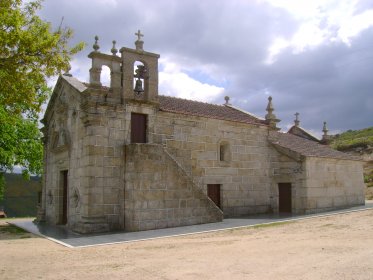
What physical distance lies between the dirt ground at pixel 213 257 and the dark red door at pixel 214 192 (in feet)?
14.7

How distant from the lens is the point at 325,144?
2527 cm

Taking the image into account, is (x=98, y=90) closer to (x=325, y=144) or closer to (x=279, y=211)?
(x=279, y=211)

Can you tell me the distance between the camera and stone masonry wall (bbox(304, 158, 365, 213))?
1855 cm

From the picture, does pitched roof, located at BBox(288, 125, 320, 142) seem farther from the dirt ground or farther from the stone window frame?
the dirt ground

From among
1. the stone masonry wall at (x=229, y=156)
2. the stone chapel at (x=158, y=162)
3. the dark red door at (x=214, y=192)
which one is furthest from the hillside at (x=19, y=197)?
the stone masonry wall at (x=229, y=156)

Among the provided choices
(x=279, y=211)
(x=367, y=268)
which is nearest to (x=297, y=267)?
(x=367, y=268)

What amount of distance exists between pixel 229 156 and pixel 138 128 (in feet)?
Answer: 16.6

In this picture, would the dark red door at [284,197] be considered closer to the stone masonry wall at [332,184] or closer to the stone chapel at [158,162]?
the stone chapel at [158,162]

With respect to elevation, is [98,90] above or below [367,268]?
above

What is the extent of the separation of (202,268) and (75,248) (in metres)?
4.47

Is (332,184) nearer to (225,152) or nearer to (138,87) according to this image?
(225,152)

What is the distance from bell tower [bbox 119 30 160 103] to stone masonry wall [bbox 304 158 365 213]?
8.25 meters

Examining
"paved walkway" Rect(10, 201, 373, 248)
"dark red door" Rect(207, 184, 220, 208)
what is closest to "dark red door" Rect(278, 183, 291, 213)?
"paved walkway" Rect(10, 201, 373, 248)

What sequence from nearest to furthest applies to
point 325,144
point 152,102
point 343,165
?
point 152,102 → point 343,165 → point 325,144
